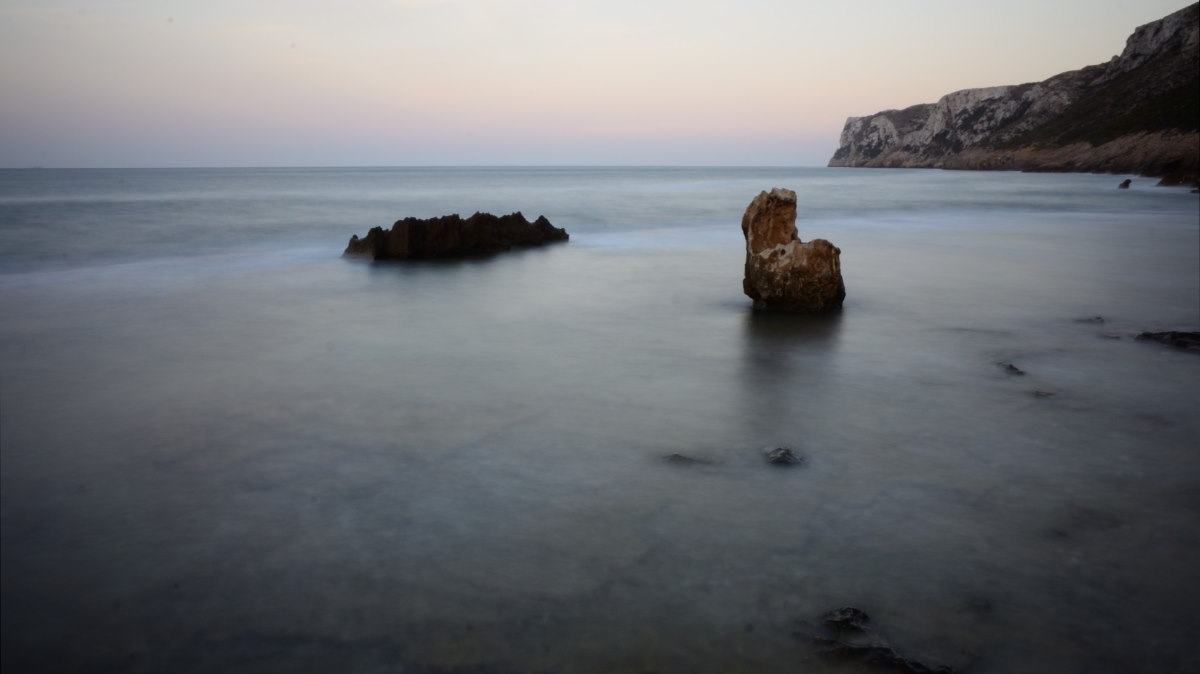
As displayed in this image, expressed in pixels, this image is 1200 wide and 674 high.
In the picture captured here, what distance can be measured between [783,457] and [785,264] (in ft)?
16.8

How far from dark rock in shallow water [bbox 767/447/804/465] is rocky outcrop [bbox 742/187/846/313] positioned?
16.4 feet

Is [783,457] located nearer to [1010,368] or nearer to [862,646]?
[862,646]

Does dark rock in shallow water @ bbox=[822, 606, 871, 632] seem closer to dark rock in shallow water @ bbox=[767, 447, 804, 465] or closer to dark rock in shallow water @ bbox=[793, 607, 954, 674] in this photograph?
dark rock in shallow water @ bbox=[793, 607, 954, 674]

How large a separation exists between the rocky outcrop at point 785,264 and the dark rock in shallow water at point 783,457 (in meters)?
4.98

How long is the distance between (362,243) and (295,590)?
13914 millimetres

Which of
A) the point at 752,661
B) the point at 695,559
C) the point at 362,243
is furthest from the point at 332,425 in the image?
the point at 362,243

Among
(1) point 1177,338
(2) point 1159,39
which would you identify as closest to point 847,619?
(1) point 1177,338

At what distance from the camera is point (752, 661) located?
9.13ft

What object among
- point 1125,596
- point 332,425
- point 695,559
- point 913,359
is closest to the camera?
point 1125,596

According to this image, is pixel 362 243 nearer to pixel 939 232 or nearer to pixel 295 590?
pixel 295 590

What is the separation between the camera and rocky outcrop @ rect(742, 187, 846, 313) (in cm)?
945

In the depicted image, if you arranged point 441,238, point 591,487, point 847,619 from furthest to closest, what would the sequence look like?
point 441,238 < point 591,487 < point 847,619

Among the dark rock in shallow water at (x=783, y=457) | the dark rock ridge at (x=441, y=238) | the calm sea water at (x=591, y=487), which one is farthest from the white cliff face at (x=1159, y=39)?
the dark rock in shallow water at (x=783, y=457)

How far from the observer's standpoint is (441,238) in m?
16.1
